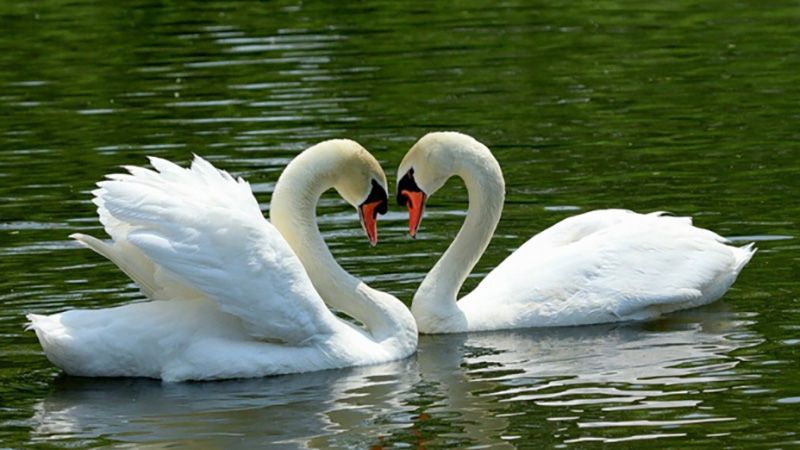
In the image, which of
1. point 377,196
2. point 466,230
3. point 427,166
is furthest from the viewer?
point 466,230

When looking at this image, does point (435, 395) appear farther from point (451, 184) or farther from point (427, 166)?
point (451, 184)

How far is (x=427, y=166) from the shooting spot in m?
12.8

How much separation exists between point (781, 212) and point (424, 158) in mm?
3355

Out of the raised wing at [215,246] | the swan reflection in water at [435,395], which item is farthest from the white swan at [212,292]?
the swan reflection in water at [435,395]

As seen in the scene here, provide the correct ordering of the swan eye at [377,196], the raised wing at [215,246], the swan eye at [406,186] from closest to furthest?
1. the raised wing at [215,246]
2. the swan eye at [377,196]
3. the swan eye at [406,186]

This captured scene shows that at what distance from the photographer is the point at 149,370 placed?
11570 millimetres

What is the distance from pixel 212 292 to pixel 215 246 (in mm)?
256

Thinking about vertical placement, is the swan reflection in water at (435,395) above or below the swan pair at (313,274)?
below

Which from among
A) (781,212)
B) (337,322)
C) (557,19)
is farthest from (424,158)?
(557,19)

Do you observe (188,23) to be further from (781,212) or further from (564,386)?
(564,386)

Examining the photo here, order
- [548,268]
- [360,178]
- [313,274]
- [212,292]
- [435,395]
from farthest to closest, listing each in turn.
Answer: [548,268], [313,274], [360,178], [212,292], [435,395]

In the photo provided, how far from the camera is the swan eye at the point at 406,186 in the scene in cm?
1285

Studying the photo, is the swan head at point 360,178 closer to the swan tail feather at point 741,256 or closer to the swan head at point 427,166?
the swan head at point 427,166

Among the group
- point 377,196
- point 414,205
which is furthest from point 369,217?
point 414,205
